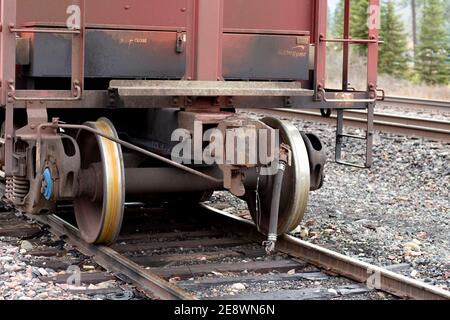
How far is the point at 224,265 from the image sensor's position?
617cm

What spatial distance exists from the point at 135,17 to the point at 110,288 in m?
2.58

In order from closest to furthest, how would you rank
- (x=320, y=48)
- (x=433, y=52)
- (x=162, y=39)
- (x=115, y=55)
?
(x=115, y=55), (x=162, y=39), (x=320, y=48), (x=433, y=52)

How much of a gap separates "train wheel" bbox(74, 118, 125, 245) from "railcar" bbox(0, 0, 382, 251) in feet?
0.04

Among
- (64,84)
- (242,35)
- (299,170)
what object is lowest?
(299,170)

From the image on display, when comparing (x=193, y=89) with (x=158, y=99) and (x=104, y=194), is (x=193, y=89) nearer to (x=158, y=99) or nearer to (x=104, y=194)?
(x=158, y=99)

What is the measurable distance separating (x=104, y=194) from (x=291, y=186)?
1.67 m

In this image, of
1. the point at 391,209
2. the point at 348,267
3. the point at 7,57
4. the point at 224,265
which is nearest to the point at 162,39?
the point at 7,57

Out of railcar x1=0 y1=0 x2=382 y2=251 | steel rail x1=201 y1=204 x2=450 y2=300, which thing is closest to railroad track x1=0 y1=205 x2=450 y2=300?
steel rail x1=201 y1=204 x2=450 y2=300

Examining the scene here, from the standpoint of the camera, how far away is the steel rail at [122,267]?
5.09 meters

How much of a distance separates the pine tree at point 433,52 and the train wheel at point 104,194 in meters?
32.1
